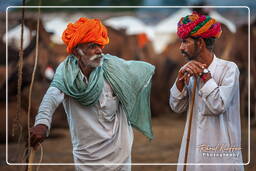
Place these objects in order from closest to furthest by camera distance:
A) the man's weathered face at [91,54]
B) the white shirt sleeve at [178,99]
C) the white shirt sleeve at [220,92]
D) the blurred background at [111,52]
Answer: the white shirt sleeve at [220,92] → the white shirt sleeve at [178,99] → the man's weathered face at [91,54] → the blurred background at [111,52]

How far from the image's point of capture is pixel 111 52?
225 inches

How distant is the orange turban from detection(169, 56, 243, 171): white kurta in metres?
0.68

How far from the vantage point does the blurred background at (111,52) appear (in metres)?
5.48

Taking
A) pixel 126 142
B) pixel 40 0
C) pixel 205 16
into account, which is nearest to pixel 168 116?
pixel 126 142

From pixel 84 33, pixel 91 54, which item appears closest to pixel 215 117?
pixel 91 54

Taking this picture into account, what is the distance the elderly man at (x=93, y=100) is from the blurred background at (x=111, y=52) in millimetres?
195

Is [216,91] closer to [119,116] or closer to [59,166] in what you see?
[119,116]

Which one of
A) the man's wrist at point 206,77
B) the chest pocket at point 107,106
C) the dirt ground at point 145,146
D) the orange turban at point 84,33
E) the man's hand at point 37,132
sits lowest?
the dirt ground at point 145,146

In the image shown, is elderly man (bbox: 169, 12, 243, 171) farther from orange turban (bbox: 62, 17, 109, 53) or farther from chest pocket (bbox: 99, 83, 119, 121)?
orange turban (bbox: 62, 17, 109, 53)

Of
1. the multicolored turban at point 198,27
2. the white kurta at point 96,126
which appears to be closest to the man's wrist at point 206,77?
the multicolored turban at point 198,27

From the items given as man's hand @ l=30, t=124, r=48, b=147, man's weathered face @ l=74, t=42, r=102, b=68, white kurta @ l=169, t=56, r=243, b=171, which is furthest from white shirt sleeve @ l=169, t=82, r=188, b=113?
man's hand @ l=30, t=124, r=48, b=147

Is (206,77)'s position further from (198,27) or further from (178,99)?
(198,27)

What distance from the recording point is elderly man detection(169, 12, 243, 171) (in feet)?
16.5

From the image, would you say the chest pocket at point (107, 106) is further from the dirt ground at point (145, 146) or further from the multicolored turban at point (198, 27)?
the multicolored turban at point (198, 27)
